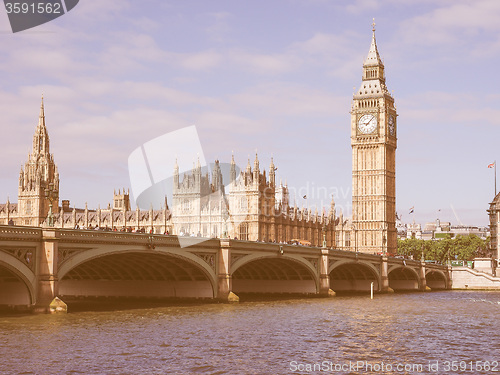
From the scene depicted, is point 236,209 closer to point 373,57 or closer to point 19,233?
point 373,57

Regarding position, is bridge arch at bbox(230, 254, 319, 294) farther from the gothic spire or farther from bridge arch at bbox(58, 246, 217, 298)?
the gothic spire

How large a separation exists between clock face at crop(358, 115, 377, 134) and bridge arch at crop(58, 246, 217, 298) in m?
99.5

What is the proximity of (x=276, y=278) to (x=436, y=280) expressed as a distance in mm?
58606

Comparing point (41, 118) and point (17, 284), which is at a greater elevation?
point (41, 118)

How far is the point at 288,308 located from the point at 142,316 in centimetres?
1724

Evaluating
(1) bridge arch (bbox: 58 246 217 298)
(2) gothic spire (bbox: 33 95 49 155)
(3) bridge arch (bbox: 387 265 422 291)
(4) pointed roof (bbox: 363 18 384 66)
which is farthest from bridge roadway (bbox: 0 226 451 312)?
(2) gothic spire (bbox: 33 95 49 155)

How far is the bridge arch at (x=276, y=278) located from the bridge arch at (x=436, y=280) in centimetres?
5309

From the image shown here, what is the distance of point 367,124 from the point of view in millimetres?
169875

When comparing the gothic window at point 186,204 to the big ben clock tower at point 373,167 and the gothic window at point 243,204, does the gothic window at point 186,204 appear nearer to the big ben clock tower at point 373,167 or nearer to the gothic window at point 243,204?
the gothic window at point 243,204

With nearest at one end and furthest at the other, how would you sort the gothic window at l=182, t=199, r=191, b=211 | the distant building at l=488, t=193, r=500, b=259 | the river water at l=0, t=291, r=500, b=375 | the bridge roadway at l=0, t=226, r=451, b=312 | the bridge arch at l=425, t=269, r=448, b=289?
the river water at l=0, t=291, r=500, b=375, the bridge roadway at l=0, t=226, r=451, b=312, the bridge arch at l=425, t=269, r=448, b=289, the gothic window at l=182, t=199, r=191, b=211, the distant building at l=488, t=193, r=500, b=259

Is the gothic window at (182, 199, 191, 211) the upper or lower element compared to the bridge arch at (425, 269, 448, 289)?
upper

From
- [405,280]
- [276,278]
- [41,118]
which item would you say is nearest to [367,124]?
[405,280]

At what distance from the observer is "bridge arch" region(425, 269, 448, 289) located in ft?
470

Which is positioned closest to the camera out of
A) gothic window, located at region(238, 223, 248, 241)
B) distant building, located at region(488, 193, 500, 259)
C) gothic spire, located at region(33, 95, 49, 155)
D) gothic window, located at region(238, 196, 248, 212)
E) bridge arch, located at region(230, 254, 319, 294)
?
bridge arch, located at region(230, 254, 319, 294)
